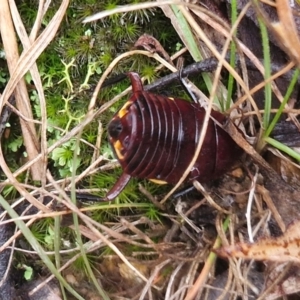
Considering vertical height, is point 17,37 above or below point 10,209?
above

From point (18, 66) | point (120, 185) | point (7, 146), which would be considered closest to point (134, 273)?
point (120, 185)

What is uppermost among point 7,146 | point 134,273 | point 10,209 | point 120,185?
point 7,146

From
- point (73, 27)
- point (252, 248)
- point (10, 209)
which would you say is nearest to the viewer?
point (252, 248)

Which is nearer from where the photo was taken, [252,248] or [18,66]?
[252,248]

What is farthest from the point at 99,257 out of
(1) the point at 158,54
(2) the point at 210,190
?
(1) the point at 158,54

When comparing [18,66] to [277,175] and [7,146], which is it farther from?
[277,175]

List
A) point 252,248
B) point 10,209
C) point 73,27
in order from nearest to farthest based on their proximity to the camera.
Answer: point 252,248 → point 10,209 → point 73,27
